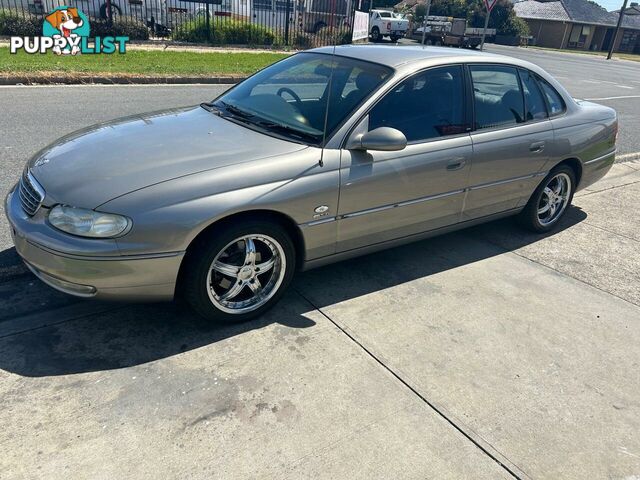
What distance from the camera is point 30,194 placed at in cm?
302

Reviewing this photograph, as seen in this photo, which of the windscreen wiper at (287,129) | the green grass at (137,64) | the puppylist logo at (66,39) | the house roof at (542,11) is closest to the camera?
the windscreen wiper at (287,129)

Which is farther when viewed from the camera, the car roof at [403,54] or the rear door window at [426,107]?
the car roof at [403,54]

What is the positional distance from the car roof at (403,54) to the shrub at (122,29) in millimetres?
14285

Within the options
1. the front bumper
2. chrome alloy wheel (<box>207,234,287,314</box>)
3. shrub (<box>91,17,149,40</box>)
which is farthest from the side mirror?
shrub (<box>91,17,149,40</box>)

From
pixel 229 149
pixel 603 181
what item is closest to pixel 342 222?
pixel 229 149

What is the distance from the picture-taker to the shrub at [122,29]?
52.8ft

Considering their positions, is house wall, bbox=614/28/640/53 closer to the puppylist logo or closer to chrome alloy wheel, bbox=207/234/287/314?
the puppylist logo

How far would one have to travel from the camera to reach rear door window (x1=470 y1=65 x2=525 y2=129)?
4129 millimetres

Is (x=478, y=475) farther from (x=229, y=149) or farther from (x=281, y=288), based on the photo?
(x=229, y=149)

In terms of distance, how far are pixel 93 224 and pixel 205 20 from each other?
58.4 ft

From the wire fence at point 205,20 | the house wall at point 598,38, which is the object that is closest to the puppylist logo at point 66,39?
the wire fence at point 205,20

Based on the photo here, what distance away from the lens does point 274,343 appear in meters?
3.15

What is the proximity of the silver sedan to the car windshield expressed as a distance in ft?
0.05

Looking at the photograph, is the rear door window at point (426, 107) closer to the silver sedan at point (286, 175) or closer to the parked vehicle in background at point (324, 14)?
the silver sedan at point (286, 175)
